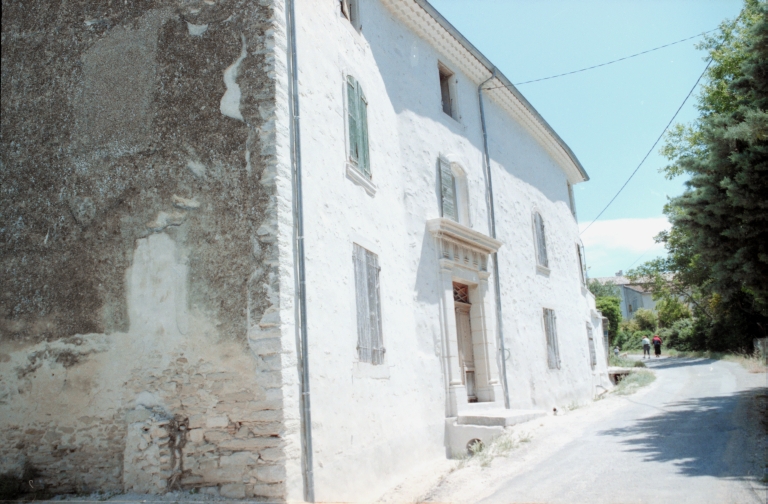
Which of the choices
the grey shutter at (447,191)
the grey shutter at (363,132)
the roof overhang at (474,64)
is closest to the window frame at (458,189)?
the grey shutter at (447,191)

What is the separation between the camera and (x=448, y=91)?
1185 centimetres

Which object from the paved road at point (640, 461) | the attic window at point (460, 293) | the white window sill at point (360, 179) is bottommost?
the paved road at point (640, 461)

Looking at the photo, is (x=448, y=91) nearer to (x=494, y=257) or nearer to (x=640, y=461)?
(x=494, y=257)

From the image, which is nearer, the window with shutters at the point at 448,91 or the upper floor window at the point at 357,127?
the upper floor window at the point at 357,127

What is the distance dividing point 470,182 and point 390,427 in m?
5.60

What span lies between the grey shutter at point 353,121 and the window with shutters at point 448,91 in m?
3.91

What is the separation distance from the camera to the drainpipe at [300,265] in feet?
18.7

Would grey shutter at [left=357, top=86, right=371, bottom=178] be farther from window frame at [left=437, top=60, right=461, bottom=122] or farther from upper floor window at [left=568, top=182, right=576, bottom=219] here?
upper floor window at [left=568, top=182, right=576, bottom=219]

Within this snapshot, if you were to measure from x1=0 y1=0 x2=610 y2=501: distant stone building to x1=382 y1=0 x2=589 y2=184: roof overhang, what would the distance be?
5.88 feet

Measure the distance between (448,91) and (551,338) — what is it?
611cm

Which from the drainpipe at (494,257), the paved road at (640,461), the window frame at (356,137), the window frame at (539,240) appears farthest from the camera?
the window frame at (539,240)

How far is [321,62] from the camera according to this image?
288 inches

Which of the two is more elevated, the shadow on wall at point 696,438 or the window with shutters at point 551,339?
the window with shutters at point 551,339

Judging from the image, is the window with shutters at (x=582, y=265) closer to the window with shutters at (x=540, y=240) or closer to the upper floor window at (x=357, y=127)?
the window with shutters at (x=540, y=240)
